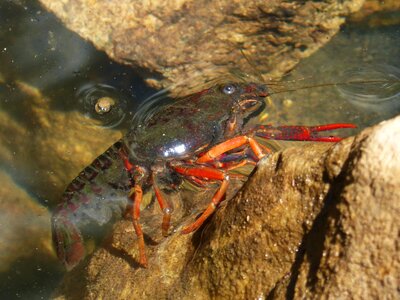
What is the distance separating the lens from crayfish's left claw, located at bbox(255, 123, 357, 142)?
313 cm

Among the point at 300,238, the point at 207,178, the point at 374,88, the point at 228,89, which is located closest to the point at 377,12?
the point at 374,88

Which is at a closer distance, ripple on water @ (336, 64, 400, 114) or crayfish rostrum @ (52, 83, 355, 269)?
crayfish rostrum @ (52, 83, 355, 269)

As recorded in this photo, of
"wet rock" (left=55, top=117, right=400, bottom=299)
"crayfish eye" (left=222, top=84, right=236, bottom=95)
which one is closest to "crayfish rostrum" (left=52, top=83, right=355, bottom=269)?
"crayfish eye" (left=222, top=84, right=236, bottom=95)

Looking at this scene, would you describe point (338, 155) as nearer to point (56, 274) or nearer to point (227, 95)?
point (227, 95)

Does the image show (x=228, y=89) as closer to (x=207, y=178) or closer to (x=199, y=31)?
(x=199, y=31)

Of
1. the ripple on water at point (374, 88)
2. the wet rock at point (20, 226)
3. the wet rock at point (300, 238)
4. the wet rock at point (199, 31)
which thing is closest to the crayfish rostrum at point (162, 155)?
the wet rock at point (20, 226)

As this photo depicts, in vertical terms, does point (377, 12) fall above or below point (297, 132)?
above

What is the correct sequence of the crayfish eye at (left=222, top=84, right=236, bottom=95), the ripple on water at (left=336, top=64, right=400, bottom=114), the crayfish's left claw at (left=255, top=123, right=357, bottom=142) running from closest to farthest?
the crayfish's left claw at (left=255, top=123, right=357, bottom=142) → the ripple on water at (left=336, top=64, right=400, bottom=114) → the crayfish eye at (left=222, top=84, right=236, bottom=95)

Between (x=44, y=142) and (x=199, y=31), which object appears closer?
(x=199, y=31)

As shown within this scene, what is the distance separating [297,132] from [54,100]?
2505 millimetres

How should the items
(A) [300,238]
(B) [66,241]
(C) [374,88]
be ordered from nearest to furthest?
(A) [300,238]
(C) [374,88]
(B) [66,241]

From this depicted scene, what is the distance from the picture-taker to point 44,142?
421cm

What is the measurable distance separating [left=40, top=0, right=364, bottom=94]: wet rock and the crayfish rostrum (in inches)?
12.1

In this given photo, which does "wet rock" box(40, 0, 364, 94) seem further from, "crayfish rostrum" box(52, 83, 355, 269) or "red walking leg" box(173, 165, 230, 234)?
"red walking leg" box(173, 165, 230, 234)
